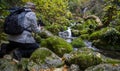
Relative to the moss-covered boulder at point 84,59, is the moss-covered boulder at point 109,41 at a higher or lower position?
lower

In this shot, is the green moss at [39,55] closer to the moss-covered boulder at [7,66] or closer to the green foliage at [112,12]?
the moss-covered boulder at [7,66]

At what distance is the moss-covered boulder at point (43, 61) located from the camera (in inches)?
300

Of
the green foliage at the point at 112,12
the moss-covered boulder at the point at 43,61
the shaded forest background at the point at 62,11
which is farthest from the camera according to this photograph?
the green foliage at the point at 112,12

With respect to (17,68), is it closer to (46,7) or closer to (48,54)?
(48,54)

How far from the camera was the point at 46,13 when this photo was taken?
38.4ft

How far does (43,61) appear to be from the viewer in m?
7.89

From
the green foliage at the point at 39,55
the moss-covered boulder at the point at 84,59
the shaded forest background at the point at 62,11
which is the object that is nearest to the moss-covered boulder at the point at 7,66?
the green foliage at the point at 39,55

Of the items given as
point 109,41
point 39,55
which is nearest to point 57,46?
point 39,55

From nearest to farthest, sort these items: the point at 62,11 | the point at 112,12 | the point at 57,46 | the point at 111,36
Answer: the point at 57,46 → the point at 62,11 → the point at 111,36 → the point at 112,12

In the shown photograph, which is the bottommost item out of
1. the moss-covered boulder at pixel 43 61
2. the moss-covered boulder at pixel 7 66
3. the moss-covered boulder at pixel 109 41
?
the moss-covered boulder at pixel 109 41

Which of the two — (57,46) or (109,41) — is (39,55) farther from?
(109,41)

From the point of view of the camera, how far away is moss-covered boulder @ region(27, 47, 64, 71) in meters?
7.63

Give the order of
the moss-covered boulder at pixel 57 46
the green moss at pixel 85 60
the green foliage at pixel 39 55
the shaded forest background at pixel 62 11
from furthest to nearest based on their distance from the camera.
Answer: the moss-covered boulder at pixel 57 46
the green foliage at pixel 39 55
the green moss at pixel 85 60
the shaded forest background at pixel 62 11

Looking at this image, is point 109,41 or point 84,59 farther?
point 109,41
